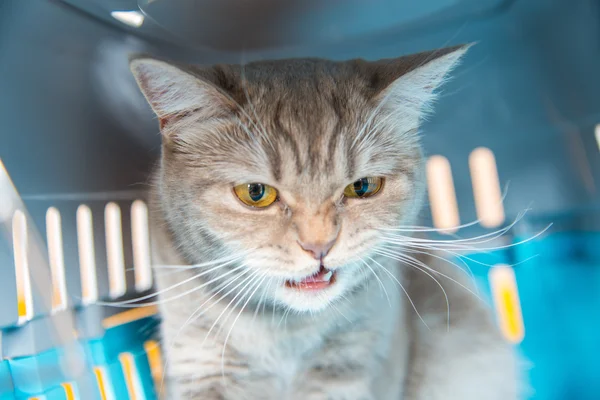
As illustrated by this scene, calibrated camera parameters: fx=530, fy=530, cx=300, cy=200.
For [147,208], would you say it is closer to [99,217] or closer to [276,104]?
[99,217]

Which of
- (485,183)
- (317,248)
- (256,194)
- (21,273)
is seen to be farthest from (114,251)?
(485,183)

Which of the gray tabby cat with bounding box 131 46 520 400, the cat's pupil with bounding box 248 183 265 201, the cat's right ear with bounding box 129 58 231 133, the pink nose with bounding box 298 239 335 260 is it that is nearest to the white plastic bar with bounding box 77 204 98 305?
the gray tabby cat with bounding box 131 46 520 400

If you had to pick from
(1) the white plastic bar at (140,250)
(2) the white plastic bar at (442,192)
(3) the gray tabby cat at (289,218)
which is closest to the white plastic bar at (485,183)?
(2) the white plastic bar at (442,192)

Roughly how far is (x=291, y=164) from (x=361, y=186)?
0.50 feet

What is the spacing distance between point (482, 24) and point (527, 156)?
36cm

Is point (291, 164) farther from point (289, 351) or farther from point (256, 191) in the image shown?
point (289, 351)

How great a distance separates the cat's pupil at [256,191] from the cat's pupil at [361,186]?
0.18 metres

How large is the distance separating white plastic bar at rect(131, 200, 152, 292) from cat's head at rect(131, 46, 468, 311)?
0.91ft

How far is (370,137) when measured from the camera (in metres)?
1.00

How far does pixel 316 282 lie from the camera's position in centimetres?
95

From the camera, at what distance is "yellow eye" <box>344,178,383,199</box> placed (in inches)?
38.9

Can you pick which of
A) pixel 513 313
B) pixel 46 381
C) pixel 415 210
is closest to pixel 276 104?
pixel 415 210

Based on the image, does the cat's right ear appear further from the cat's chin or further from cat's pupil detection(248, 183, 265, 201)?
the cat's chin

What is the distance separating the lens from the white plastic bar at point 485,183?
1.39 m
